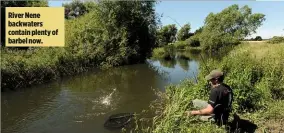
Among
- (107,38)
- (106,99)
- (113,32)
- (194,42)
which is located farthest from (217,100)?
(194,42)

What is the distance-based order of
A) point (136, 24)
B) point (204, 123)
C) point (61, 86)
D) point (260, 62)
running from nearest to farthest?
point (204, 123) < point (260, 62) < point (61, 86) < point (136, 24)

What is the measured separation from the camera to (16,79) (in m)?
15.3

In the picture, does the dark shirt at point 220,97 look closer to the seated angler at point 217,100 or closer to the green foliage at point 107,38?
the seated angler at point 217,100

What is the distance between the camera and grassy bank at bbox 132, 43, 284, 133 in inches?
260

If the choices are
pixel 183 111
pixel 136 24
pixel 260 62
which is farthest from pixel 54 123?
pixel 136 24

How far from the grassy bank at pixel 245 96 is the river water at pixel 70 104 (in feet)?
7.08

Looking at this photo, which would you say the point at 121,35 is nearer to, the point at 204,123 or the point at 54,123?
the point at 54,123

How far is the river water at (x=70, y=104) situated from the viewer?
9.66 meters

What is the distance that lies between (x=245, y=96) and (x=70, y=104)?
7.13 m

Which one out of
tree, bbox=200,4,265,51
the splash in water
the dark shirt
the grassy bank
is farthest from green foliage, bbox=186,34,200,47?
the dark shirt

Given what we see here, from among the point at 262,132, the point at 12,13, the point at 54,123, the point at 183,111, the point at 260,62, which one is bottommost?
the point at 54,123

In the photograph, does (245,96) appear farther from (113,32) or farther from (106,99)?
(113,32)

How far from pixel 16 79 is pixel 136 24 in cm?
1791

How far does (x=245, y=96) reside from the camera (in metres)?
8.50
